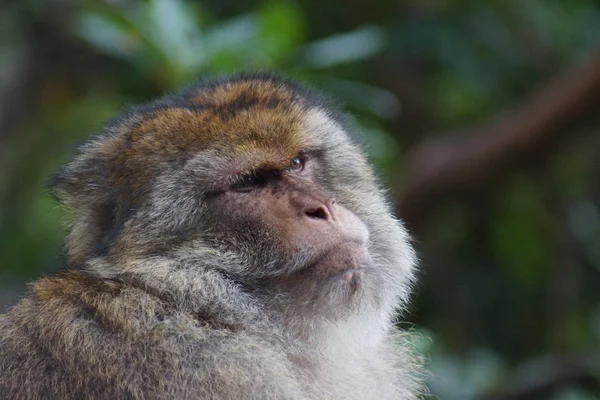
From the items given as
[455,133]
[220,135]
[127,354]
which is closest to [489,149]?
[455,133]

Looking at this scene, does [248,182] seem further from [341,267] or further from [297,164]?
[341,267]

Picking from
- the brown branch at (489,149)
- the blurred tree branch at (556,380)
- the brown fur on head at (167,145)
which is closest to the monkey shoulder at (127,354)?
the brown fur on head at (167,145)

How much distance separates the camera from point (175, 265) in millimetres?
2617

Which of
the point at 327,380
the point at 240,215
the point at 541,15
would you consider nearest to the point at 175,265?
the point at 240,215

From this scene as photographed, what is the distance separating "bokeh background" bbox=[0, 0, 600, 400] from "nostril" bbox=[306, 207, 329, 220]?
112 inches

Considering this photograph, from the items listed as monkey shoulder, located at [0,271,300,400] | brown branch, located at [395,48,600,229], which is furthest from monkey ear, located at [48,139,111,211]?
brown branch, located at [395,48,600,229]

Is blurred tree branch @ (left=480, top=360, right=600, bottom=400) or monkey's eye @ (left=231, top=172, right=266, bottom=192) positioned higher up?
monkey's eye @ (left=231, top=172, right=266, bottom=192)

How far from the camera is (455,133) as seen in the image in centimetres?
642

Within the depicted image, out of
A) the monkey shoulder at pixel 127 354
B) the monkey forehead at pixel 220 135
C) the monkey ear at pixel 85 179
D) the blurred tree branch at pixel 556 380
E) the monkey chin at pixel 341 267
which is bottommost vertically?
the blurred tree branch at pixel 556 380

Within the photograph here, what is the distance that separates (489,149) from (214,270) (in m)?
3.72

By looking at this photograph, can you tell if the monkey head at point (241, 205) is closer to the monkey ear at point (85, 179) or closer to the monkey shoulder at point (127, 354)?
the monkey ear at point (85, 179)

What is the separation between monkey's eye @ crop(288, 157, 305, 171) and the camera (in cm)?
280

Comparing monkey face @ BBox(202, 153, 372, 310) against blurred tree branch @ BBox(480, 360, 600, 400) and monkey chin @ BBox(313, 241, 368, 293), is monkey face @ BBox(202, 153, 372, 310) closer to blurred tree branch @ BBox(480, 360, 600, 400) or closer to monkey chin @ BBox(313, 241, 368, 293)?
monkey chin @ BBox(313, 241, 368, 293)

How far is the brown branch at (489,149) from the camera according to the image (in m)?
5.77
